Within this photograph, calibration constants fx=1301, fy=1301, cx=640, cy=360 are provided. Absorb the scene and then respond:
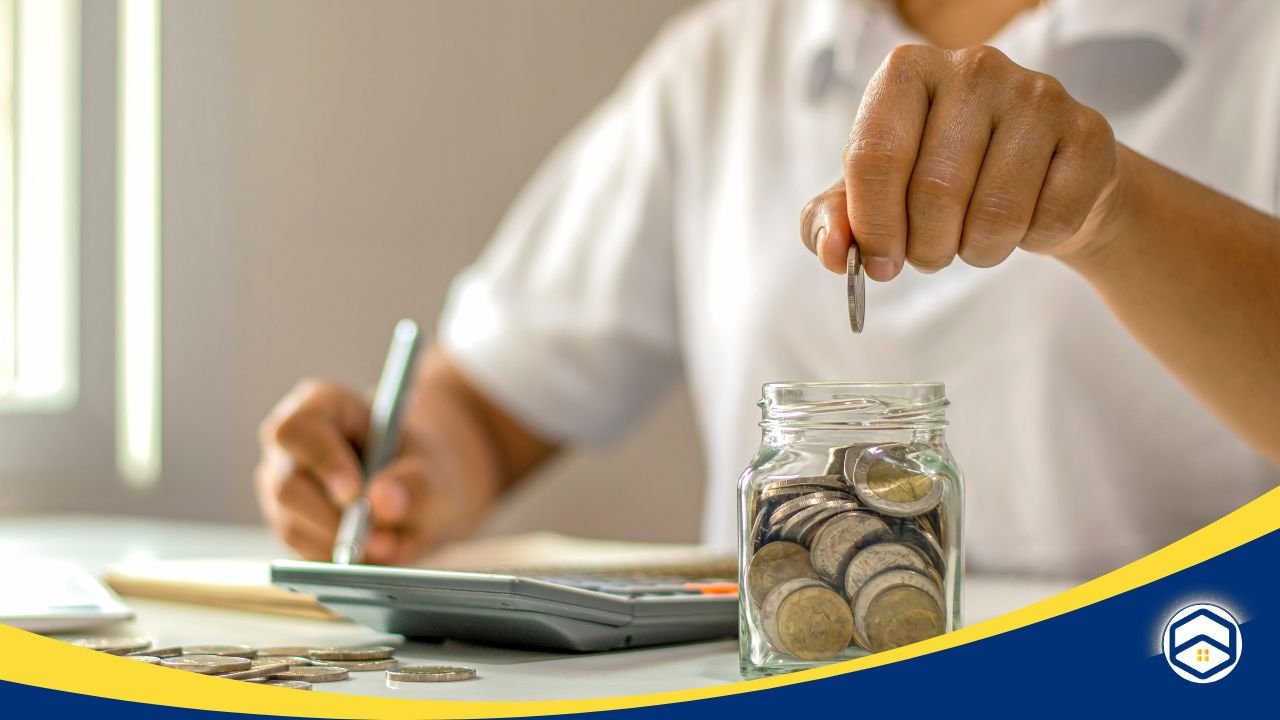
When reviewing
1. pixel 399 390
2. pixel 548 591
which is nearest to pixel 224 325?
pixel 399 390

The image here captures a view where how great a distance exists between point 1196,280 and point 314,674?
0.38 metres

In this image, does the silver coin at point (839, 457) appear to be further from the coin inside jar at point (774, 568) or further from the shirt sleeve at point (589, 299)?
the shirt sleeve at point (589, 299)

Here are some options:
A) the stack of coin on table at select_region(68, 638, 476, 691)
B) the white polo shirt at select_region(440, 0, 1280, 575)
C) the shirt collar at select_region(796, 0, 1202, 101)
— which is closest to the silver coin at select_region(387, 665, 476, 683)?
the stack of coin on table at select_region(68, 638, 476, 691)

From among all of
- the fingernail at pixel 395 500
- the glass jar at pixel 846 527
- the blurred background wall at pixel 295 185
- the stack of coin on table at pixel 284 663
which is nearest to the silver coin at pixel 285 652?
the stack of coin on table at pixel 284 663

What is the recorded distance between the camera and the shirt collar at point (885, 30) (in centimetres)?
82

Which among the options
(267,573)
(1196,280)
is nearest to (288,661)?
(267,573)

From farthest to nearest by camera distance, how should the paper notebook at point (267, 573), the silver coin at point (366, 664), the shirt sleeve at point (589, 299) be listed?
the shirt sleeve at point (589, 299)
the paper notebook at point (267, 573)
the silver coin at point (366, 664)

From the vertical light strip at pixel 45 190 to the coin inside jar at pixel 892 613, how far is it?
1.28m

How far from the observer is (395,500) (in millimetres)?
908

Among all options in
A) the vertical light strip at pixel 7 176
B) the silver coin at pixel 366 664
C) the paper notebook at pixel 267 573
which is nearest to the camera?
the silver coin at pixel 366 664

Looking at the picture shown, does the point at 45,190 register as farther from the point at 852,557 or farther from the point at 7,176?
the point at 852,557

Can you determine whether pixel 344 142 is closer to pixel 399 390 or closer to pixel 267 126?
pixel 267 126

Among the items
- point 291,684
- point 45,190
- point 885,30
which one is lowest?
point 291,684

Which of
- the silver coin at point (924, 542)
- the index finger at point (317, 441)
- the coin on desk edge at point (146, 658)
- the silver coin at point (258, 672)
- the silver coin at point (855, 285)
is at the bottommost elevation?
the silver coin at point (258, 672)
